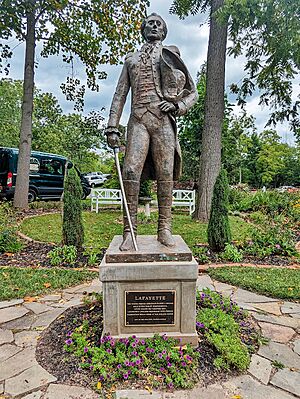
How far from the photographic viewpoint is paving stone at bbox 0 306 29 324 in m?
3.09

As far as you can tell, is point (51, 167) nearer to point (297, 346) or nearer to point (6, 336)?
point (6, 336)

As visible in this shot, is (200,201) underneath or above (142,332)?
above

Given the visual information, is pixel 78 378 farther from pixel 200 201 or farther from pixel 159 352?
pixel 200 201

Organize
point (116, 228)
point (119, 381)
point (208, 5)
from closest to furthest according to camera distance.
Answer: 1. point (119, 381)
2. point (116, 228)
3. point (208, 5)

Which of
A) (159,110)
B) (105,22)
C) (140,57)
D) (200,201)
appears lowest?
(200,201)

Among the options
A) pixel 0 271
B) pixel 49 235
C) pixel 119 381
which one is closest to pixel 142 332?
pixel 119 381

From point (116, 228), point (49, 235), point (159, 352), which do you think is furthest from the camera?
point (116, 228)

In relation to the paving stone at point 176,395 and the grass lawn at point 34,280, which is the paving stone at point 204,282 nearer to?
the grass lawn at point 34,280

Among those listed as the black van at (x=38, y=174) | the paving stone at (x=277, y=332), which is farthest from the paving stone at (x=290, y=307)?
the black van at (x=38, y=174)

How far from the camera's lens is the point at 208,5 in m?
9.04

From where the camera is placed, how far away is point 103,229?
7570 mm

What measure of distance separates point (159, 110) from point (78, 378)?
207 centimetres

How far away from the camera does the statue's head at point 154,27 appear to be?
8.72 ft

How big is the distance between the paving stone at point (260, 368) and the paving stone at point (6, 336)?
1.95 meters
